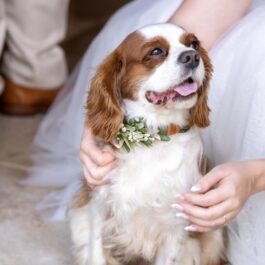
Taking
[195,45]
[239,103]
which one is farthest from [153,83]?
[239,103]

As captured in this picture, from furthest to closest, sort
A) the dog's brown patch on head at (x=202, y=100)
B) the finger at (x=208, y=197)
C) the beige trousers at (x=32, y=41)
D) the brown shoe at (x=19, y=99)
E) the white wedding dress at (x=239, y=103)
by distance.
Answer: the brown shoe at (x=19, y=99), the beige trousers at (x=32, y=41), the white wedding dress at (x=239, y=103), the dog's brown patch on head at (x=202, y=100), the finger at (x=208, y=197)

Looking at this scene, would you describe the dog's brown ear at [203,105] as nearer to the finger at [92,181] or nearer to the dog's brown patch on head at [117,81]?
the dog's brown patch on head at [117,81]

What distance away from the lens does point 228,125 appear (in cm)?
206

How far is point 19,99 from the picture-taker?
3.28m

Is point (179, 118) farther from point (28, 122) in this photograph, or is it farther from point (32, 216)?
point (28, 122)

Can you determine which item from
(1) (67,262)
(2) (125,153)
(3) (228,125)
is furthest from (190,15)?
(1) (67,262)

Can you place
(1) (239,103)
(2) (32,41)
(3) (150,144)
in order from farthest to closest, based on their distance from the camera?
(2) (32,41), (1) (239,103), (3) (150,144)

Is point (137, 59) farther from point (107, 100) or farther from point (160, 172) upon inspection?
point (160, 172)

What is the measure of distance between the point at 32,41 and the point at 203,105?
155 centimetres

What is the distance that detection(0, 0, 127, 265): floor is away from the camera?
Result: 2.17 m

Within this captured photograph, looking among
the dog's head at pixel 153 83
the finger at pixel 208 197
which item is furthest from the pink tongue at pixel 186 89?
the finger at pixel 208 197

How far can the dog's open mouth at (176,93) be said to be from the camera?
1694mm

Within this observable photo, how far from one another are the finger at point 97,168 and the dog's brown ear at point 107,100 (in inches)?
3.1

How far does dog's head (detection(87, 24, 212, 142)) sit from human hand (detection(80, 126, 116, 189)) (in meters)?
0.06
